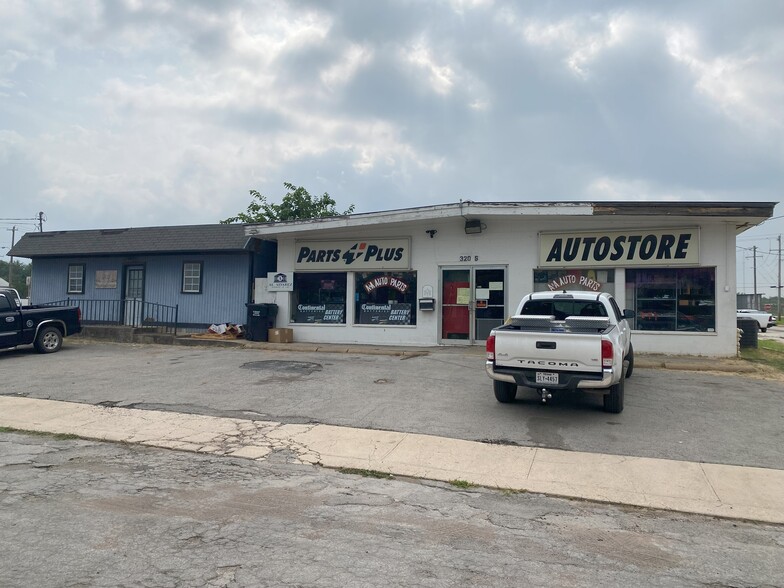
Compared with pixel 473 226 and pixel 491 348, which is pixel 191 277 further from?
Answer: pixel 491 348

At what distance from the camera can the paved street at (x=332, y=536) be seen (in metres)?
3.78

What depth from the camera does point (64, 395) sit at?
1008 cm

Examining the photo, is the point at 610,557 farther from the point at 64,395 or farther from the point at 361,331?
the point at 361,331

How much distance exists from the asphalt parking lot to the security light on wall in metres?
3.49

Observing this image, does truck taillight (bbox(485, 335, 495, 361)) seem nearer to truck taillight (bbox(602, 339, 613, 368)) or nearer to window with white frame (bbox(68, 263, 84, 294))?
truck taillight (bbox(602, 339, 613, 368))

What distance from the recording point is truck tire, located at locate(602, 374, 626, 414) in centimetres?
816

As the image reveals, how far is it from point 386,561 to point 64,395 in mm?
8619

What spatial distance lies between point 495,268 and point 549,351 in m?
7.76

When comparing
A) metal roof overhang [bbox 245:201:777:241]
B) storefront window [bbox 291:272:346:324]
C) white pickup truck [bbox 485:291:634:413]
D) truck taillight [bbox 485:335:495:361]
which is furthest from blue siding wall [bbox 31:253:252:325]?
white pickup truck [bbox 485:291:634:413]

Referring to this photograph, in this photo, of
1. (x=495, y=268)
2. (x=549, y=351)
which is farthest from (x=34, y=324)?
(x=549, y=351)

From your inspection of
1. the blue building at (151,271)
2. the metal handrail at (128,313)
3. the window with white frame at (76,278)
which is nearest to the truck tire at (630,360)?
the blue building at (151,271)

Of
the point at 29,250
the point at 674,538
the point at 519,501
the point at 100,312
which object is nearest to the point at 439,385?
the point at 519,501

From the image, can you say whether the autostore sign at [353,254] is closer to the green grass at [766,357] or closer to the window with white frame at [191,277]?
the window with white frame at [191,277]

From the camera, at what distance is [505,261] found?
49.6ft
